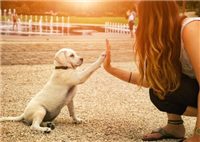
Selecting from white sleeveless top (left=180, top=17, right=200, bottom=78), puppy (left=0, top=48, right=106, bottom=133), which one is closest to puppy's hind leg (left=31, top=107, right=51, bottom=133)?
puppy (left=0, top=48, right=106, bottom=133)

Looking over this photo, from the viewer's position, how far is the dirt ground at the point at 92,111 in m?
3.85

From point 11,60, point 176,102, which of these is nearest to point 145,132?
point 176,102

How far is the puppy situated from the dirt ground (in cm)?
14

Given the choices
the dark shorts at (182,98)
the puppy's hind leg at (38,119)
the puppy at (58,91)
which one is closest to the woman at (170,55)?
the dark shorts at (182,98)

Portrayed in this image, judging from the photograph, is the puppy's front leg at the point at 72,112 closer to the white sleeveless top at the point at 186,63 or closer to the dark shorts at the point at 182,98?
the dark shorts at the point at 182,98

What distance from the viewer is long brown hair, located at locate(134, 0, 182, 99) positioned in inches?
127

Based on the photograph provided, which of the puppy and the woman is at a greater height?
the woman

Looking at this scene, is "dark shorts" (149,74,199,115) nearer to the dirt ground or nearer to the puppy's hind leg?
the dirt ground

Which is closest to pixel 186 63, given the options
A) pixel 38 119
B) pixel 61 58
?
pixel 61 58

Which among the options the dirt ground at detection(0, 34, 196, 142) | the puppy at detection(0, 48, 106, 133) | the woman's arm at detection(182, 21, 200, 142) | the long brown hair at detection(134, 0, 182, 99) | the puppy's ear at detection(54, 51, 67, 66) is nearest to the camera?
the woman's arm at detection(182, 21, 200, 142)

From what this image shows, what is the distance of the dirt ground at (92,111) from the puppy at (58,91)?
142mm

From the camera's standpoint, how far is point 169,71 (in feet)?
11.1

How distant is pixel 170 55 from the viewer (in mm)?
3262

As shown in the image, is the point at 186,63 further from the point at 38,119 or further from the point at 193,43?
the point at 38,119
